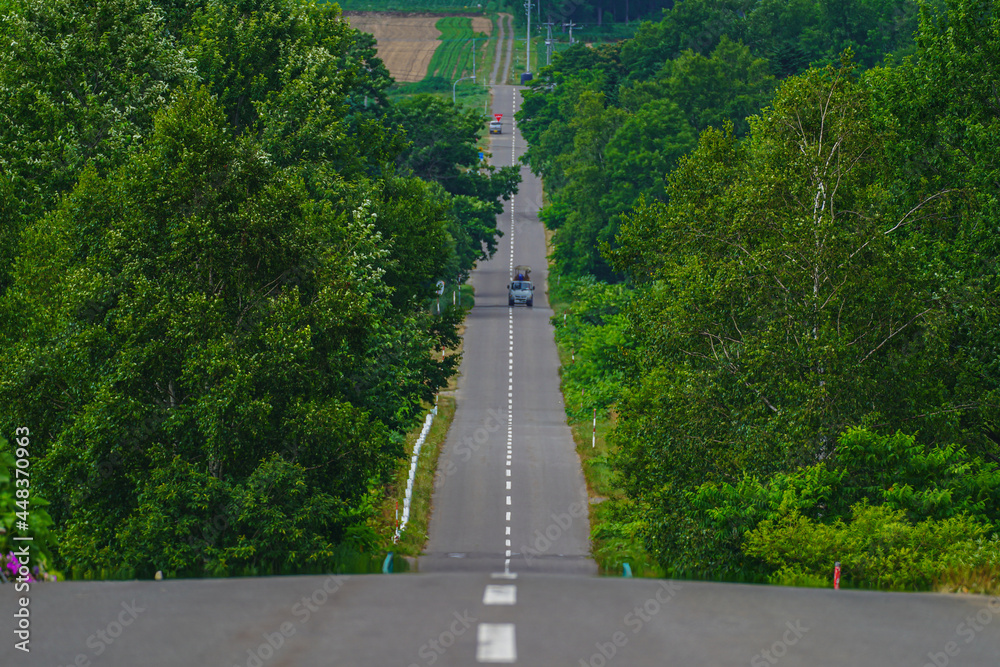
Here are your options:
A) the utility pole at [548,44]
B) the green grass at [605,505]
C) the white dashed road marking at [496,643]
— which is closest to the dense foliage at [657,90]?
the green grass at [605,505]

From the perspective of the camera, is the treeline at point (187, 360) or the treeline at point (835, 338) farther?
the treeline at point (835, 338)

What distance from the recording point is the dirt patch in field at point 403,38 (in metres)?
166

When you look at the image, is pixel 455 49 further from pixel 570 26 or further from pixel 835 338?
pixel 835 338

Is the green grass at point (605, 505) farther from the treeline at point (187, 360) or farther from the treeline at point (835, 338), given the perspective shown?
the treeline at point (187, 360)

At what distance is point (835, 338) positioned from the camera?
23.6 metres

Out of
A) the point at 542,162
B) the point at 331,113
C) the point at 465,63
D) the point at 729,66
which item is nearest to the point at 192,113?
the point at 331,113

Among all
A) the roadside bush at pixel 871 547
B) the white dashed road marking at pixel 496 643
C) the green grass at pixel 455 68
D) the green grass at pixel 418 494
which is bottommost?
the green grass at pixel 418 494

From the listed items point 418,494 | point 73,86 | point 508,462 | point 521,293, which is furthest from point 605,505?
point 521,293

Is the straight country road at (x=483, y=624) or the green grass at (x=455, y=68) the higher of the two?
the green grass at (x=455, y=68)

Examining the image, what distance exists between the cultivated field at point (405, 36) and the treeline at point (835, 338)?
13492 centimetres

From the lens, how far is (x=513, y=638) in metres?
9.34

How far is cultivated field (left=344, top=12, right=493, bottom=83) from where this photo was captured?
16675cm

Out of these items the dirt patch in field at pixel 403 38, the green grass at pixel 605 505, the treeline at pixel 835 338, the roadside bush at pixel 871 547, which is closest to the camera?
the roadside bush at pixel 871 547

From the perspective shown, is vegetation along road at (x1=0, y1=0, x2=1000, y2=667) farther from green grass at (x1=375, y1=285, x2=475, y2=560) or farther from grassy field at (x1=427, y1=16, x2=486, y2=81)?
grassy field at (x1=427, y1=16, x2=486, y2=81)
